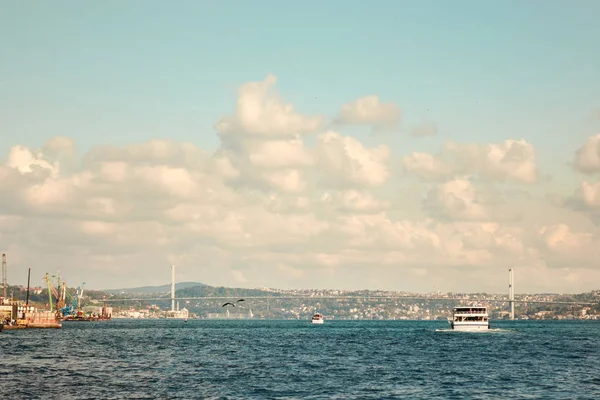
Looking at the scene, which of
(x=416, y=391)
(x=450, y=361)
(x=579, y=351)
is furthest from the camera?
(x=579, y=351)

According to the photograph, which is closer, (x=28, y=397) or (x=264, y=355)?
(x=28, y=397)

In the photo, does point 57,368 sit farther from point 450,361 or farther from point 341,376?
point 450,361

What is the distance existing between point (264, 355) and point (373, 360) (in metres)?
20.7

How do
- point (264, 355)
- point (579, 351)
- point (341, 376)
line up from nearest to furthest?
point (341, 376) < point (264, 355) < point (579, 351)

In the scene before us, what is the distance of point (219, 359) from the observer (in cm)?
12188

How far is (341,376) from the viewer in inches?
3733

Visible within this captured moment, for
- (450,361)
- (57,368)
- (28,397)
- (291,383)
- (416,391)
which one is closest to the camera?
(28,397)

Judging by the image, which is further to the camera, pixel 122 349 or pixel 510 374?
pixel 122 349

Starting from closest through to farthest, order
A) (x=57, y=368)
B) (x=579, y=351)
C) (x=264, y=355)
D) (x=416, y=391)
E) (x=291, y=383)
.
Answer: (x=416, y=391) → (x=291, y=383) → (x=57, y=368) → (x=264, y=355) → (x=579, y=351)

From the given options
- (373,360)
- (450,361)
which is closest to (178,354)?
(373,360)

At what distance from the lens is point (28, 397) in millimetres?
73250

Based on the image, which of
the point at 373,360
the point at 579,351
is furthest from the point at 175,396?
the point at 579,351

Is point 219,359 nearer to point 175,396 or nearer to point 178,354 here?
point 178,354

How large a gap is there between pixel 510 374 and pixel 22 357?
72.0m
